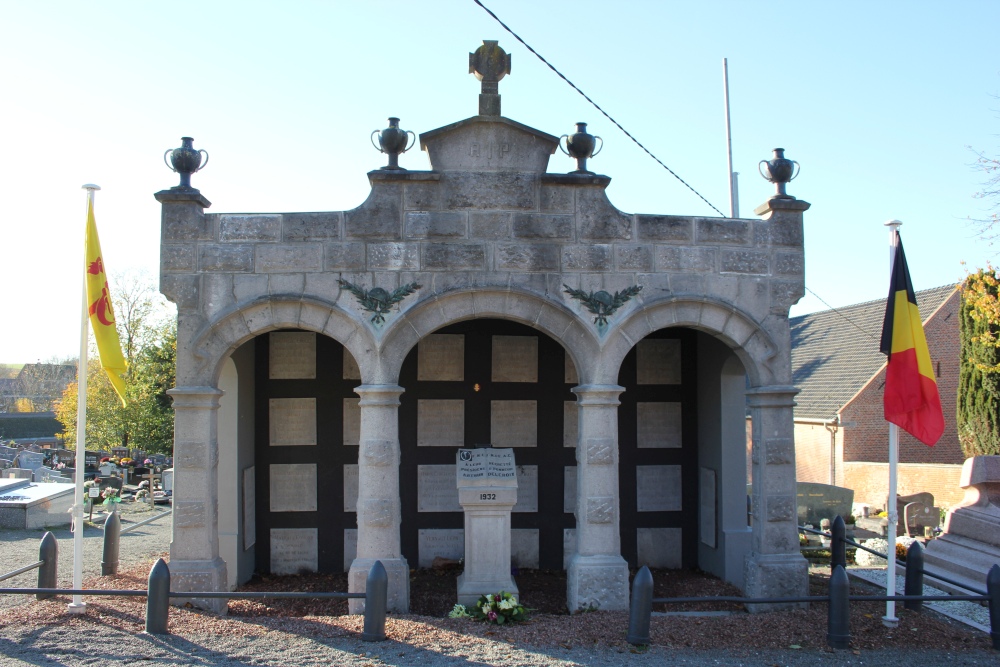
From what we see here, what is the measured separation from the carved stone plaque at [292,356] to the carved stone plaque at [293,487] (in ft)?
3.97

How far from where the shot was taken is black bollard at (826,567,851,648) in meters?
6.99

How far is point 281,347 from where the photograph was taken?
10305 millimetres

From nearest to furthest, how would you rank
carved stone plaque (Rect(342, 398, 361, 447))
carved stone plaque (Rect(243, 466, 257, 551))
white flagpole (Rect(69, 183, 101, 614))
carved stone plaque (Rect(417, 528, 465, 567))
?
white flagpole (Rect(69, 183, 101, 614)) < carved stone plaque (Rect(243, 466, 257, 551)) < carved stone plaque (Rect(417, 528, 465, 567)) < carved stone plaque (Rect(342, 398, 361, 447))

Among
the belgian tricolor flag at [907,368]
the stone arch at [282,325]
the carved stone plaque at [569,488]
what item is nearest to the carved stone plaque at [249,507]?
the stone arch at [282,325]

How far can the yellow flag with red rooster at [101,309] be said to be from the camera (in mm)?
7926

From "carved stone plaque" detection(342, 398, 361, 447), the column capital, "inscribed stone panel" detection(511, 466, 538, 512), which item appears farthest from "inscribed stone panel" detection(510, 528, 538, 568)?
the column capital

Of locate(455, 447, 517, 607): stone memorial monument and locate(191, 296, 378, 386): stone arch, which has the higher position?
locate(191, 296, 378, 386): stone arch

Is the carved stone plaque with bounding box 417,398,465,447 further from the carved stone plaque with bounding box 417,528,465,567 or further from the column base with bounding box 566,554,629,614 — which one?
the column base with bounding box 566,554,629,614

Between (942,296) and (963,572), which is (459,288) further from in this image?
(942,296)

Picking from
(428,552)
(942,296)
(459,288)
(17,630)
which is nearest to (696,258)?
(459,288)

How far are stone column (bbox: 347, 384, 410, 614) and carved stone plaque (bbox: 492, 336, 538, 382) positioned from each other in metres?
2.69

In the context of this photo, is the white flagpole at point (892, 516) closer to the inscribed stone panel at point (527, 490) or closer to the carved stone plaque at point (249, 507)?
the inscribed stone panel at point (527, 490)

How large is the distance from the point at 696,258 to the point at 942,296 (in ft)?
67.8

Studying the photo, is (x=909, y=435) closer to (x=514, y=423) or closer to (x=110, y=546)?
(x=514, y=423)
